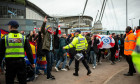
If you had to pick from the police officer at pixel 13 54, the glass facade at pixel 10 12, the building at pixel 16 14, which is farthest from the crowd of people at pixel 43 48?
the glass facade at pixel 10 12

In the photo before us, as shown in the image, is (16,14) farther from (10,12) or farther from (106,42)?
(106,42)

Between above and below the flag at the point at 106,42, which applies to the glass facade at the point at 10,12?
above

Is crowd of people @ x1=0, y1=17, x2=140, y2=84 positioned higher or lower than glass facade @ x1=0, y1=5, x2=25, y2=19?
lower

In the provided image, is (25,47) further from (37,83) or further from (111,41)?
(111,41)

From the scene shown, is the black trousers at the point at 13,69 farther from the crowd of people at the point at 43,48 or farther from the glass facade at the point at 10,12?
the glass facade at the point at 10,12

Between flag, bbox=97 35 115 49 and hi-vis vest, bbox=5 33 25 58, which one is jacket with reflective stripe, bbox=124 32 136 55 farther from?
hi-vis vest, bbox=5 33 25 58

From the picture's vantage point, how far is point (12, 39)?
3.42 m

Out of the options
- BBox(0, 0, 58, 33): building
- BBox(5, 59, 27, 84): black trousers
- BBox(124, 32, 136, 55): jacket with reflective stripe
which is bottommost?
BBox(5, 59, 27, 84): black trousers

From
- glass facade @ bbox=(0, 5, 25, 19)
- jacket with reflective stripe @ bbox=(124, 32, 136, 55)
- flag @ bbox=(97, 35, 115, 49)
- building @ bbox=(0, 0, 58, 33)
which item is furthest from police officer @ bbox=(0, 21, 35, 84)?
glass facade @ bbox=(0, 5, 25, 19)

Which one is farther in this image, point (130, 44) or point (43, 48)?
point (130, 44)

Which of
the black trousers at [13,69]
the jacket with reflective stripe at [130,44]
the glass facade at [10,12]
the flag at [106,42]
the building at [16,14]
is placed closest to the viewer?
the black trousers at [13,69]

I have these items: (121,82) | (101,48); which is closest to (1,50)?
(121,82)

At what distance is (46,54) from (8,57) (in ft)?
8.29

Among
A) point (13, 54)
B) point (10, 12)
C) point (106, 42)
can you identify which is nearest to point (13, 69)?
point (13, 54)
